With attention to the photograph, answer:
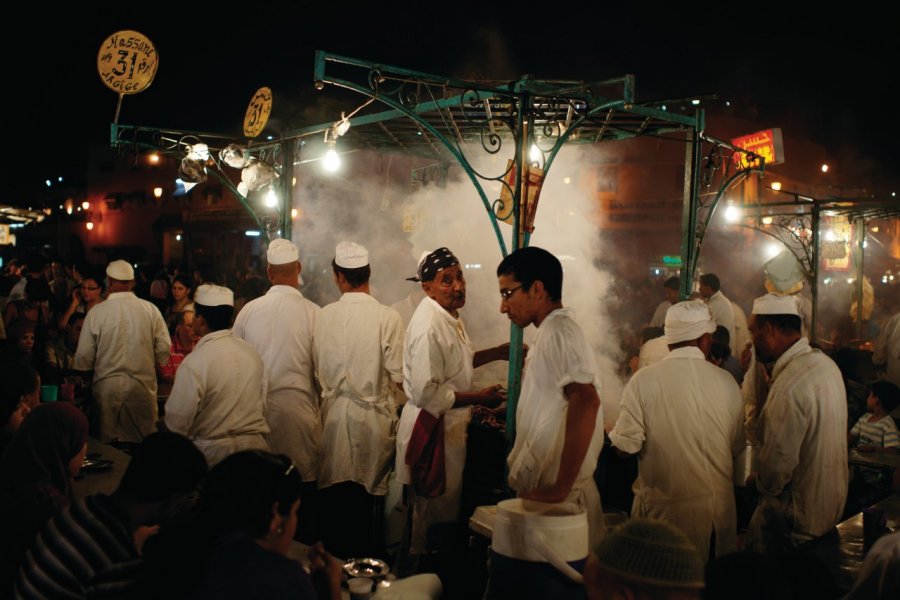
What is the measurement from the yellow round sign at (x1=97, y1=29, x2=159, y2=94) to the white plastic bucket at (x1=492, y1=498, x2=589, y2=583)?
23.5ft

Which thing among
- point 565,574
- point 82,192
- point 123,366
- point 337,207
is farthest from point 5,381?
point 82,192

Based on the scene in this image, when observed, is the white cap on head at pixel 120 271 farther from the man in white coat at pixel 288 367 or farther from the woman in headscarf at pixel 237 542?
the woman in headscarf at pixel 237 542

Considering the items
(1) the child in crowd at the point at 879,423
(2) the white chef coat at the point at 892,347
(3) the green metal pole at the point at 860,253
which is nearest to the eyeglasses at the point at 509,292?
(1) the child in crowd at the point at 879,423

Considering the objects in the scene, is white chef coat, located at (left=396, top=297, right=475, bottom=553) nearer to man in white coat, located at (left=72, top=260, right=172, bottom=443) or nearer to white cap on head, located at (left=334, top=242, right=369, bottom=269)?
white cap on head, located at (left=334, top=242, right=369, bottom=269)

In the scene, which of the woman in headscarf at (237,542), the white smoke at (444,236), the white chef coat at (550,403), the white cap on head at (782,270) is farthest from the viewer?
the white smoke at (444,236)

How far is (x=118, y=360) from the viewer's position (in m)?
6.89

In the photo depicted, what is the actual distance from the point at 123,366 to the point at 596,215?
85.7ft

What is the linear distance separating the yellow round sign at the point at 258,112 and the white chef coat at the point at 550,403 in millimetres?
5202

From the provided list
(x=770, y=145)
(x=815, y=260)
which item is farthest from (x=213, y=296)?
(x=770, y=145)

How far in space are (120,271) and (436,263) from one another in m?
4.10

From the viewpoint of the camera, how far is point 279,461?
7.83ft

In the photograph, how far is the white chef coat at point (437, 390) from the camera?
178 inches

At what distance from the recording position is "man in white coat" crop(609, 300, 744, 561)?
3.86 metres

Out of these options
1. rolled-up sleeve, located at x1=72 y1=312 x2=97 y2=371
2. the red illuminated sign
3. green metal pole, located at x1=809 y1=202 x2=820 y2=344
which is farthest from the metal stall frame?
the red illuminated sign
